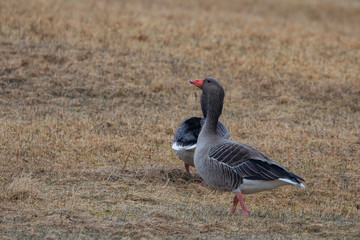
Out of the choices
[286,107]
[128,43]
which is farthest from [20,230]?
[128,43]

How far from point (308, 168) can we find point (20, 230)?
520 cm

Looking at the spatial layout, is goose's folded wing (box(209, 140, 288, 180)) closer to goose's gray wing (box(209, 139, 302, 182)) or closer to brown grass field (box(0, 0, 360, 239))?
goose's gray wing (box(209, 139, 302, 182))

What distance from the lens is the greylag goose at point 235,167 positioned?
6664 millimetres

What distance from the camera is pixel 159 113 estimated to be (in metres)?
12.8

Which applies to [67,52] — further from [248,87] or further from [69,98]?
[248,87]

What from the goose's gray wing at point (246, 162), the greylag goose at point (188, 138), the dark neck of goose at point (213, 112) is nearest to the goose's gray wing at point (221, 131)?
the greylag goose at point (188, 138)

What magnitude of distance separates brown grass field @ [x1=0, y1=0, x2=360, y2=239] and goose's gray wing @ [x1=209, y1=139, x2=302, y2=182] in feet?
1.84

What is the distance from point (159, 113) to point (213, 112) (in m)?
5.15

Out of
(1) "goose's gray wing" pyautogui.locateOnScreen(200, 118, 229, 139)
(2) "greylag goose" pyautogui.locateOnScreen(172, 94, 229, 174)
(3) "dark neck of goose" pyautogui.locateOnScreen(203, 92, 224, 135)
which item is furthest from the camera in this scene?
(1) "goose's gray wing" pyautogui.locateOnScreen(200, 118, 229, 139)

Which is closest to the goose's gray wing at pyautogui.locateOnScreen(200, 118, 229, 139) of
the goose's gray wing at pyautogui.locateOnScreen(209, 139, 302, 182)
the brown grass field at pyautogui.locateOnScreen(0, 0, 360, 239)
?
the brown grass field at pyautogui.locateOnScreen(0, 0, 360, 239)

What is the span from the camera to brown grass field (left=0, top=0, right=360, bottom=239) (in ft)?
A: 22.1

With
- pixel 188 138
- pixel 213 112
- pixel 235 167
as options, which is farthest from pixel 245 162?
pixel 188 138

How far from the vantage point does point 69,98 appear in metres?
13.4

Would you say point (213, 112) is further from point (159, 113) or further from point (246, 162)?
point (159, 113)
